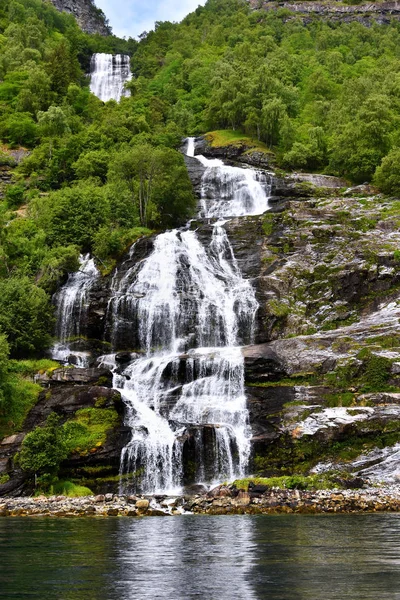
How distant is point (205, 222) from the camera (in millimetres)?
61438

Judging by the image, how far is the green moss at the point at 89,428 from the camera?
34.6m

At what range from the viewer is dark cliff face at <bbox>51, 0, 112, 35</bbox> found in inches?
7131

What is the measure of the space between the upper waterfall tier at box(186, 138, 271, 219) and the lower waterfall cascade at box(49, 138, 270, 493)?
165 inches

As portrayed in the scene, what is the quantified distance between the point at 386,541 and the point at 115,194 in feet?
164

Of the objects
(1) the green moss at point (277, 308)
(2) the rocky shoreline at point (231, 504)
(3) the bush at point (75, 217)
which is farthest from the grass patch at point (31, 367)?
(1) the green moss at point (277, 308)

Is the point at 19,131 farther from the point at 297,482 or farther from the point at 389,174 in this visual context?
the point at 297,482

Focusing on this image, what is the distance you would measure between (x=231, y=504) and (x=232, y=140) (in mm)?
68144

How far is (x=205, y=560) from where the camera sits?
15438 mm

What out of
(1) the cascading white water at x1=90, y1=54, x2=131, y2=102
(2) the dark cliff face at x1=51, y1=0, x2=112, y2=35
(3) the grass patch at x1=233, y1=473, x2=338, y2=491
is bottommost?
(3) the grass patch at x1=233, y1=473, x2=338, y2=491

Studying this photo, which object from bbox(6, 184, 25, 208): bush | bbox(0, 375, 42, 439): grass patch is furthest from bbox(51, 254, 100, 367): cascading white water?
bbox(6, 184, 25, 208): bush

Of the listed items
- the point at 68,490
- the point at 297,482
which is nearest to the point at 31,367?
the point at 68,490

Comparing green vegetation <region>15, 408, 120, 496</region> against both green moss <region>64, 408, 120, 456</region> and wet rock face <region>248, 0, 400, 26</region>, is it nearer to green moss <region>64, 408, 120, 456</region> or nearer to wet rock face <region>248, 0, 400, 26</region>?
green moss <region>64, 408, 120, 456</region>

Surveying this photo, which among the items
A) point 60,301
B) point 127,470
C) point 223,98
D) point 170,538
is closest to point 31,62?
point 223,98

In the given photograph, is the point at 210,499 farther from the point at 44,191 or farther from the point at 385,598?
the point at 44,191
